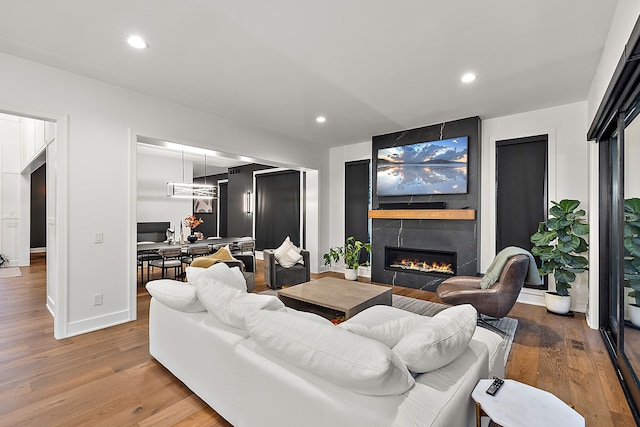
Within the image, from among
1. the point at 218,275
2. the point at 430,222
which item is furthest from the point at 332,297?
the point at 430,222

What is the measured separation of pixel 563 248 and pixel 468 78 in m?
2.26

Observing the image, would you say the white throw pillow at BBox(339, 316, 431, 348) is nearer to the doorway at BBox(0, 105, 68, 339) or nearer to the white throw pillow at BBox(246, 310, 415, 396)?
the white throw pillow at BBox(246, 310, 415, 396)

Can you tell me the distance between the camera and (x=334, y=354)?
3.95ft

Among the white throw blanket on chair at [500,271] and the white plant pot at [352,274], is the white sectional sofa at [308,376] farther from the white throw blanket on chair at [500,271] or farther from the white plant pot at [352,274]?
the white plant pot at [352,274]

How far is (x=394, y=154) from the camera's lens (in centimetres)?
533

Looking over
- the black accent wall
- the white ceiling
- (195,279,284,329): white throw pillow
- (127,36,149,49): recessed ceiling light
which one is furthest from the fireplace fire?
the black accent wall

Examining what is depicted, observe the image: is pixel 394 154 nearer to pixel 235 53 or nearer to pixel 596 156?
pixel 596 156

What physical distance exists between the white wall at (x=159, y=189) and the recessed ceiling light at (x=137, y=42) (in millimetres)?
5027

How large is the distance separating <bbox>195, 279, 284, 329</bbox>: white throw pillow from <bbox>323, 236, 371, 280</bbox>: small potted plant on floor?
3.92 metres

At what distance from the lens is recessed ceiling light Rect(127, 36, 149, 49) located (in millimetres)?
2500

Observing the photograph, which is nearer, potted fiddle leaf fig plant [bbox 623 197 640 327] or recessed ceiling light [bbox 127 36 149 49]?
potted fiddle leaf fig plant [bbox 623 197 640 327]

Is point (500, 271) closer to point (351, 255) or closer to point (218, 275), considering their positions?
point (351, 255)

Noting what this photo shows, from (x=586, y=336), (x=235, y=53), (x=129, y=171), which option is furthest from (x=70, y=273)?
(x=586, y=336)

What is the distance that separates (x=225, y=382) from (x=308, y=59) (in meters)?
2.66
